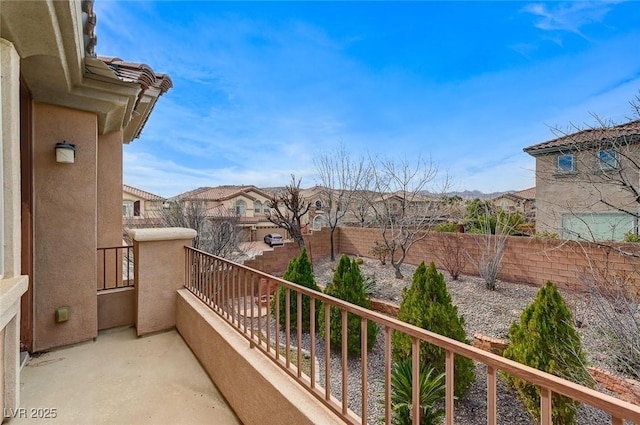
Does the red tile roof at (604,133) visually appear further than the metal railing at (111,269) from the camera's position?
Yes

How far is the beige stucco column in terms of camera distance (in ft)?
14.0

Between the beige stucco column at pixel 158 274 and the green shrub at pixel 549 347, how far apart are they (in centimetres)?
455

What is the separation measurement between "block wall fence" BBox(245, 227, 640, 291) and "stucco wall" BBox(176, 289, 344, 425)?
659cm

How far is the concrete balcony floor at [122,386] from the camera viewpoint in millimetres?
2678

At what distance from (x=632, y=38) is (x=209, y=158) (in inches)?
1090

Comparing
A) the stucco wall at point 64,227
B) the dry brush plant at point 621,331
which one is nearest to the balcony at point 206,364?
the stucco wall at point 64,227

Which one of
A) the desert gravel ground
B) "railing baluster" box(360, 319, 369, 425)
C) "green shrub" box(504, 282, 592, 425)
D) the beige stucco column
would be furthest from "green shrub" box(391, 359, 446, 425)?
the beige stucco column

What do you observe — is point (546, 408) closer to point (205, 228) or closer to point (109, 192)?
point (109, 192)

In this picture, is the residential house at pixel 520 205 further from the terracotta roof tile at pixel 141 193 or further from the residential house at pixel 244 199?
the terracotta roof tile at pixel 141 193

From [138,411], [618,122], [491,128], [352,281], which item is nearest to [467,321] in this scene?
[352,281]

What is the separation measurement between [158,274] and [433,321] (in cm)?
397

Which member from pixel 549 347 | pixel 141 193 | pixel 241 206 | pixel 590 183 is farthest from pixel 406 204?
pixel 141 193

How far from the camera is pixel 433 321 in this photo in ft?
13.8

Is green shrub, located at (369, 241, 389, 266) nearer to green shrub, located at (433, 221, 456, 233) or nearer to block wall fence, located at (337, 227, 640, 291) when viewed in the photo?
block wall fence, located at (337, 227, 640, 291)
